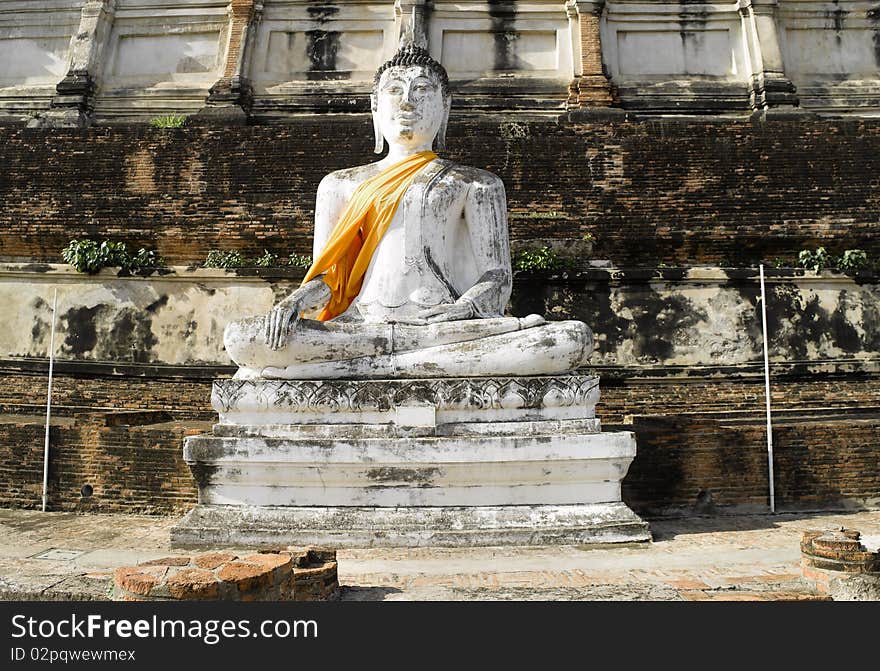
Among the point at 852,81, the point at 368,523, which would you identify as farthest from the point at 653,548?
the point at 852,81

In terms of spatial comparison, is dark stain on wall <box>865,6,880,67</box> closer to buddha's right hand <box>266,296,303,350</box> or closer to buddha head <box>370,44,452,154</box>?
buddha head <box>370,44,452,154</box>

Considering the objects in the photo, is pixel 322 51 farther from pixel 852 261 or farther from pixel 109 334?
pixel 852 261

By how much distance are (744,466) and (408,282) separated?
9.89ft

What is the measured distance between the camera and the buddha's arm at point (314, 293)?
509cm

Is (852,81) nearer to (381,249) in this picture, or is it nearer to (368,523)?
(381,249)

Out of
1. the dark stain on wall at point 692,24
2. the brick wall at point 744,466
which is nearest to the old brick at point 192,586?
the brick wall at point 744,466

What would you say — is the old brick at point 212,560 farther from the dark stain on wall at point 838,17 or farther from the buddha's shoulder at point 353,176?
the dark stain on wall at point 838,17

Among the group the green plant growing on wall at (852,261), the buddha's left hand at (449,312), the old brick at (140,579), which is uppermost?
the green plant growing on wall at (852,261)

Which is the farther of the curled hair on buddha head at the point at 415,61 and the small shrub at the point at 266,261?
the small shrub at the point at 266,261

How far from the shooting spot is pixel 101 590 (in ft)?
10.5

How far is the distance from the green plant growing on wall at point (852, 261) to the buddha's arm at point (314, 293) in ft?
20.6

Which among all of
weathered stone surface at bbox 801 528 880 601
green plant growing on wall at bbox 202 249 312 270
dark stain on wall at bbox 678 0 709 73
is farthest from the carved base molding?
dark stain on wall at bbox 678 0 709 73

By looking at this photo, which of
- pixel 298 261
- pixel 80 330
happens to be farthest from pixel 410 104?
pixel 80 330

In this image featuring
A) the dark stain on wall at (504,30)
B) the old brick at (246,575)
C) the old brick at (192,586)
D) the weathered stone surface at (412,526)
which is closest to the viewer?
the old brick at (192,586)
